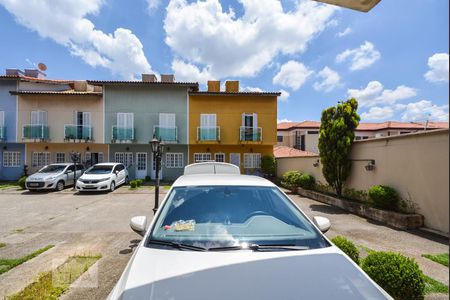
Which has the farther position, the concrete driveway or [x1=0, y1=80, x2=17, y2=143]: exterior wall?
[x1=0, y1=80, x2=17, y2=143]: exterior wall

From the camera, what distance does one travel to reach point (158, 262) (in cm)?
178

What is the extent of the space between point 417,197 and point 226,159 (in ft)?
47.3

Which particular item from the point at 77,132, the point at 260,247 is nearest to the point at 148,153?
the point at 77,132

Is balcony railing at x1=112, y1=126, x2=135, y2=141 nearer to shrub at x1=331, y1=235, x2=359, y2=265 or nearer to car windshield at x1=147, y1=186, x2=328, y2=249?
car windshield at x1=147, y1=186, x2=328, y2=249

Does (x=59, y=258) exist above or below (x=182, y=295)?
below

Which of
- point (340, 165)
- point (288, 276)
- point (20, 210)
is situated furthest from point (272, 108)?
point (288, 276)

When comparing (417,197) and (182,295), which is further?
(417,197)

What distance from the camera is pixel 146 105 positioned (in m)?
19.4

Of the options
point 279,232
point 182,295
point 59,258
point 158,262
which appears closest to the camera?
point 182,295

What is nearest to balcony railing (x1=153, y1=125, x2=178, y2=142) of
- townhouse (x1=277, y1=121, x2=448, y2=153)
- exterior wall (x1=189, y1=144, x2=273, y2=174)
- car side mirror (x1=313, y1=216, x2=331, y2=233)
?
exterior wall (x1=189, y1=144, x2=273, y2=174)

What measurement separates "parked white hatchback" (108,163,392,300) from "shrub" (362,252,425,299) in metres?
0.96

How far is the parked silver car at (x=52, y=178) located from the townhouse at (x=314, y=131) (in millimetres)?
26036

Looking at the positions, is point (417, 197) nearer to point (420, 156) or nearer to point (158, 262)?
point (420, 156)

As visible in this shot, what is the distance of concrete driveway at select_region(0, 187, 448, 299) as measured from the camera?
377cm
